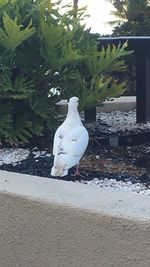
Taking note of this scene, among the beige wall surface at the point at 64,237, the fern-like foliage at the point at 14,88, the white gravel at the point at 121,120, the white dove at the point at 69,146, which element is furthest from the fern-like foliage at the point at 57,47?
the beige wall surface at the point at 64,237

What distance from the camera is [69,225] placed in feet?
11.0

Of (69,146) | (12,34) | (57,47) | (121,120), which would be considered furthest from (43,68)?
(121,120)

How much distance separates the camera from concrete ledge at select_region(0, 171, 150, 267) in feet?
10.2

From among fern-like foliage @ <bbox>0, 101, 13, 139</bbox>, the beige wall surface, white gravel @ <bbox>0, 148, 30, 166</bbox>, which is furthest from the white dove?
fern-like foliage @ <bbox>0, 101, 13, 139</bbox>

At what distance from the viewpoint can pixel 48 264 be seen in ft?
11.7

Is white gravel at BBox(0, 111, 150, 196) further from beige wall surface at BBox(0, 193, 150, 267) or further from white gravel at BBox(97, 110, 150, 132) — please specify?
beige wall surface at BBox(0, 193, 150, 267)

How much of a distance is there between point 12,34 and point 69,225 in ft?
7.28

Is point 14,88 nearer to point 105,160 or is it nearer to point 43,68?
point 43,68

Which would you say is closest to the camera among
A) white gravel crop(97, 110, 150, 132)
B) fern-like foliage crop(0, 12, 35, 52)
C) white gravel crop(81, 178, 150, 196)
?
white gravel crop(81, 178, 150, 196)

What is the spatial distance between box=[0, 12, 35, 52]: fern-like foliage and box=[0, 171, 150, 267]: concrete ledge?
61.3 inches

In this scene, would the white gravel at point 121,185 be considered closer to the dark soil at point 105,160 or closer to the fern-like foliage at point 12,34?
the dark soil at point 105,160

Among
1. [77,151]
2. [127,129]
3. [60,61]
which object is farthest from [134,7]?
[77,151]

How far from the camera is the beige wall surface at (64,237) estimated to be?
10.2 feet

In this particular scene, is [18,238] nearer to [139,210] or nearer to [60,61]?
[139,210]
